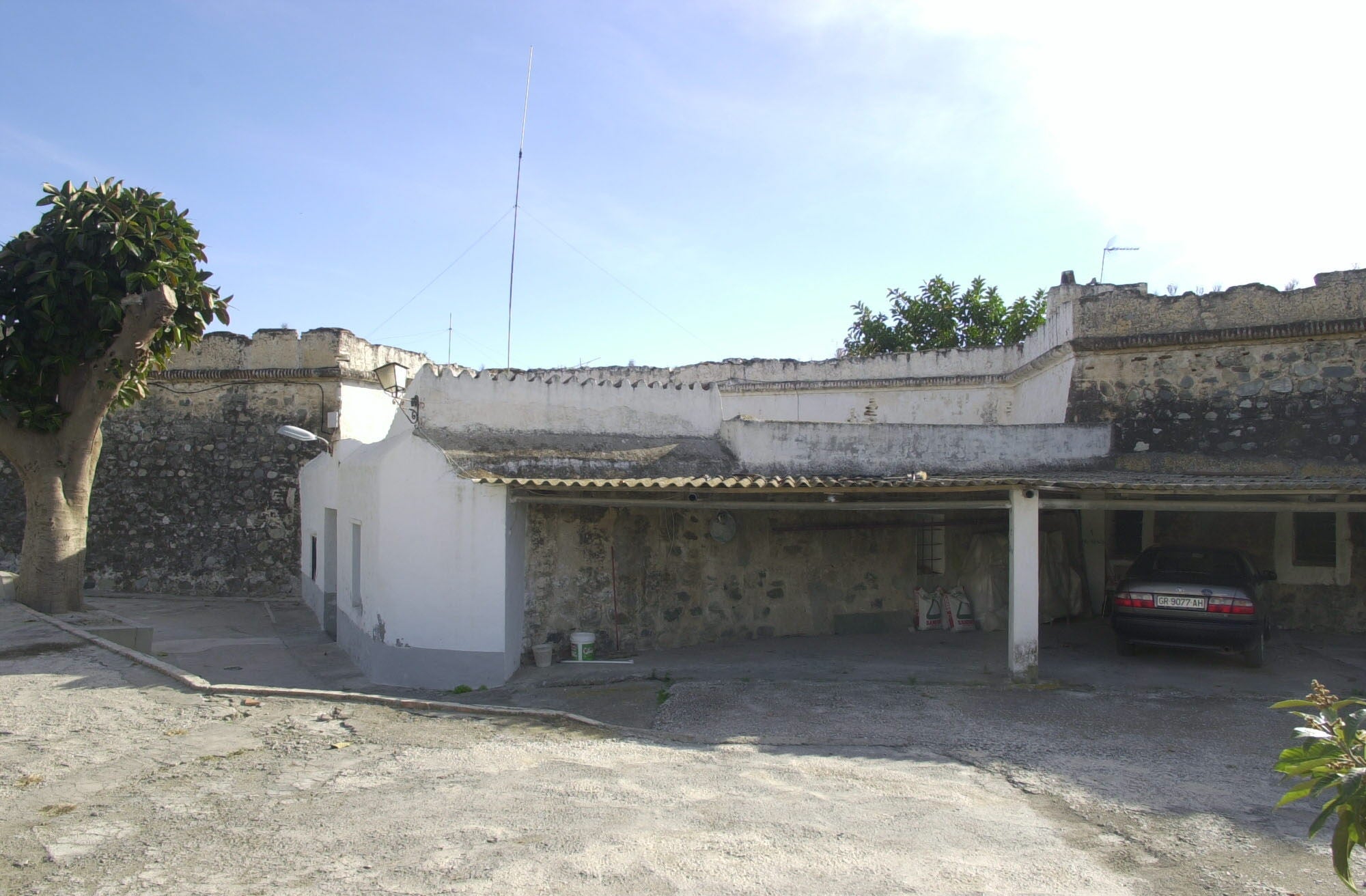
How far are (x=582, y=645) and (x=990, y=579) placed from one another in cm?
581

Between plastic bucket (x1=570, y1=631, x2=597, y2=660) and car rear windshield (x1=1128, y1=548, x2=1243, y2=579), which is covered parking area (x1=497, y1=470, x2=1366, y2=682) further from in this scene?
car rear windshield (x1=1128, y1=548, x2=1243, y2=579)

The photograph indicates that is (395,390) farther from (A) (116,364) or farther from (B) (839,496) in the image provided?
(B) (839,496)

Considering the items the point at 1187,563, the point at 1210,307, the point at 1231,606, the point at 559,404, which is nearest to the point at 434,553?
the point at 559,404

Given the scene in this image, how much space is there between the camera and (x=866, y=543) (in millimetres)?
11773

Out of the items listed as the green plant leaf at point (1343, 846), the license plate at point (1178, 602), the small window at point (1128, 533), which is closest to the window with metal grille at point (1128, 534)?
the small window at point (1128, 533)

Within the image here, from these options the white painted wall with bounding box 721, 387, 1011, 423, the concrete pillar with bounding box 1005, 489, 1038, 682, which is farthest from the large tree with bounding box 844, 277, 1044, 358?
the concrete pillar with bounding box 1005, 489, 1038, 682

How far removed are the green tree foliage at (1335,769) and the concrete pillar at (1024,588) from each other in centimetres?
594

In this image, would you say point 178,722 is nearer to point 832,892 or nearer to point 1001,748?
point 832,892

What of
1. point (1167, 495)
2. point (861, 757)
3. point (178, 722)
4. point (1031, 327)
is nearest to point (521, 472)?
point (178, 722)

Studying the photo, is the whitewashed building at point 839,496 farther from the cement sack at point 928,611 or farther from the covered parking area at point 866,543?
the cement sack at point 928,611

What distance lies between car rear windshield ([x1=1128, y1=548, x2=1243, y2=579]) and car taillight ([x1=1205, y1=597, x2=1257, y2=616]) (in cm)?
61

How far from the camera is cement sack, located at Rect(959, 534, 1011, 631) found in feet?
39.5

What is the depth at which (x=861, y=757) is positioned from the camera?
650 centimetres

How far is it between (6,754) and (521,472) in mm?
4961
